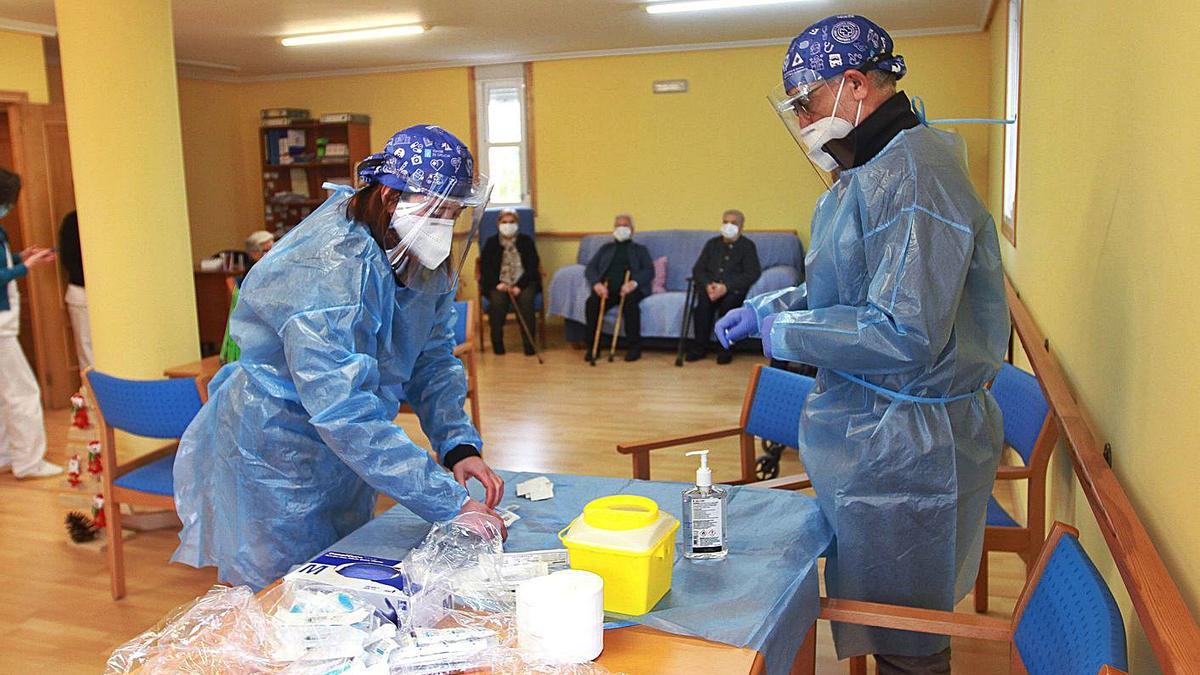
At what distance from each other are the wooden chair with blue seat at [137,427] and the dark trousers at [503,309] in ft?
14.0

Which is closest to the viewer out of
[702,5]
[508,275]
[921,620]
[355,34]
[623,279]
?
[921,620]

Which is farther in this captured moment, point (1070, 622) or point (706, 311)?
point (706, 311)

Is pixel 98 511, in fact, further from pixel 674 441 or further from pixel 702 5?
pixel 702 5

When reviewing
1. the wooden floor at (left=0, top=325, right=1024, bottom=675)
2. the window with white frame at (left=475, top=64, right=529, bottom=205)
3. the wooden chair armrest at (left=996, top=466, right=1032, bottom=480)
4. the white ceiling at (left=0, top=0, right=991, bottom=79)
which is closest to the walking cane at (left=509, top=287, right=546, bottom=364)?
the wooden floor at (left=0, top=325, right=1024, bottom=675)

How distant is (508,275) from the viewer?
25.4ft

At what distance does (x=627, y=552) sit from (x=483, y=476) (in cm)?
56

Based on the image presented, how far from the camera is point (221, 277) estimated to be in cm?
742

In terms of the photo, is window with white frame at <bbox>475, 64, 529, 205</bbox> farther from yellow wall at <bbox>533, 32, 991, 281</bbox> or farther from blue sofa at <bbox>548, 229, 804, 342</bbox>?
blue sofa at <bbox>548, 229, 804, 342</bbox>

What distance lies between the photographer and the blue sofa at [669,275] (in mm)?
7199

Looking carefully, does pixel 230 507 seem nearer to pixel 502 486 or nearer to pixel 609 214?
pixel 502 486

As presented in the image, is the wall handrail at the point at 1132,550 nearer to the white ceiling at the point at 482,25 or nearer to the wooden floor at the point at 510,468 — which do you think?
the wooden floor at the point at 510,468

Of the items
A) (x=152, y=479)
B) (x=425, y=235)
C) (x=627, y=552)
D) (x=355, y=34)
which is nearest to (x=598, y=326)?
(x=355, y=34)

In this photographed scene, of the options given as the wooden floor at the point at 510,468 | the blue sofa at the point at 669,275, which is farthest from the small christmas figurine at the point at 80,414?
the blue sofa at the point at 669,275

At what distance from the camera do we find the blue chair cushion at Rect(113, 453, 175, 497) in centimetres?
309
